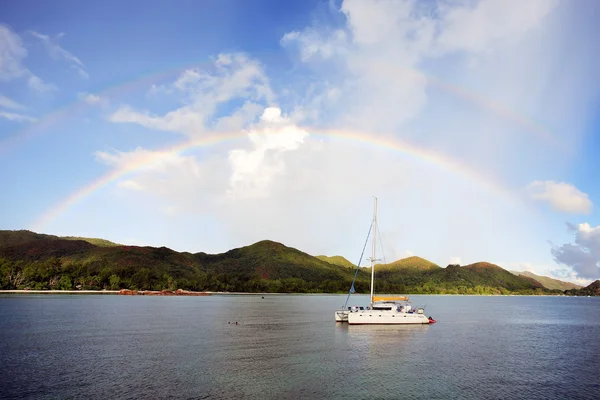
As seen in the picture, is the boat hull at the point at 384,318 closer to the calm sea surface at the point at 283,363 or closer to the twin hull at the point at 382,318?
the twin hull at the point at 382,318

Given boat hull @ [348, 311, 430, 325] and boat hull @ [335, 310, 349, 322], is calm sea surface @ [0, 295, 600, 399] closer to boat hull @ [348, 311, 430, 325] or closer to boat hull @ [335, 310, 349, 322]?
boat hull @ [348, 311, 430, 325]

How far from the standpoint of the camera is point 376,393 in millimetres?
46625

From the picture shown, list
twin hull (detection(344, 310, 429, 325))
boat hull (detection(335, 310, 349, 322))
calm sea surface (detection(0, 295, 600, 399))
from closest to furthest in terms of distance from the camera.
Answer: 1. calm sea surface (detection(0, 295, 600, 399))
2. twin hull (detection(344, 310, 429, 325))
3. boat hull (detection(335, 310, 349, 322))

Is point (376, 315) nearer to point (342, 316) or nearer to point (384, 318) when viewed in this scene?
point (384, 318)

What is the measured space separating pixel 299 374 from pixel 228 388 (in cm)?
1147

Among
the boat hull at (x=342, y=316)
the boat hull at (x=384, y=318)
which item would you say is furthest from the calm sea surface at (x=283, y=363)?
the boat hull at (x=342, y=316)

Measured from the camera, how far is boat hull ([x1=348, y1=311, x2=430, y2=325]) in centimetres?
11136

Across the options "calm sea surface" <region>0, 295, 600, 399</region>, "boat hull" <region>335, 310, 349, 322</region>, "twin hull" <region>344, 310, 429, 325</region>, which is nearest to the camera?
"calm sea surface" <region>0, 295, 600, 399</region>

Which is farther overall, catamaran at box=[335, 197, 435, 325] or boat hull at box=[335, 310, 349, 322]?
boat hull at box=[335, 310, 349, 322]

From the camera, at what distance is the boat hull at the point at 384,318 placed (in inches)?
4384

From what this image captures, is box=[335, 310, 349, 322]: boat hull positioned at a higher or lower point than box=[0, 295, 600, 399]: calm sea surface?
higher

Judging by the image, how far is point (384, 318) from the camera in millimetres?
114000

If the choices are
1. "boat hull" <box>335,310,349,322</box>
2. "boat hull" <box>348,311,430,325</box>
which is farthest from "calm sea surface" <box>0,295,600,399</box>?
"boat hull" <box>335,310,349,322</box>

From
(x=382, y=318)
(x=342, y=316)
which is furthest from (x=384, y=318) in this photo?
(x=342, y=316)
